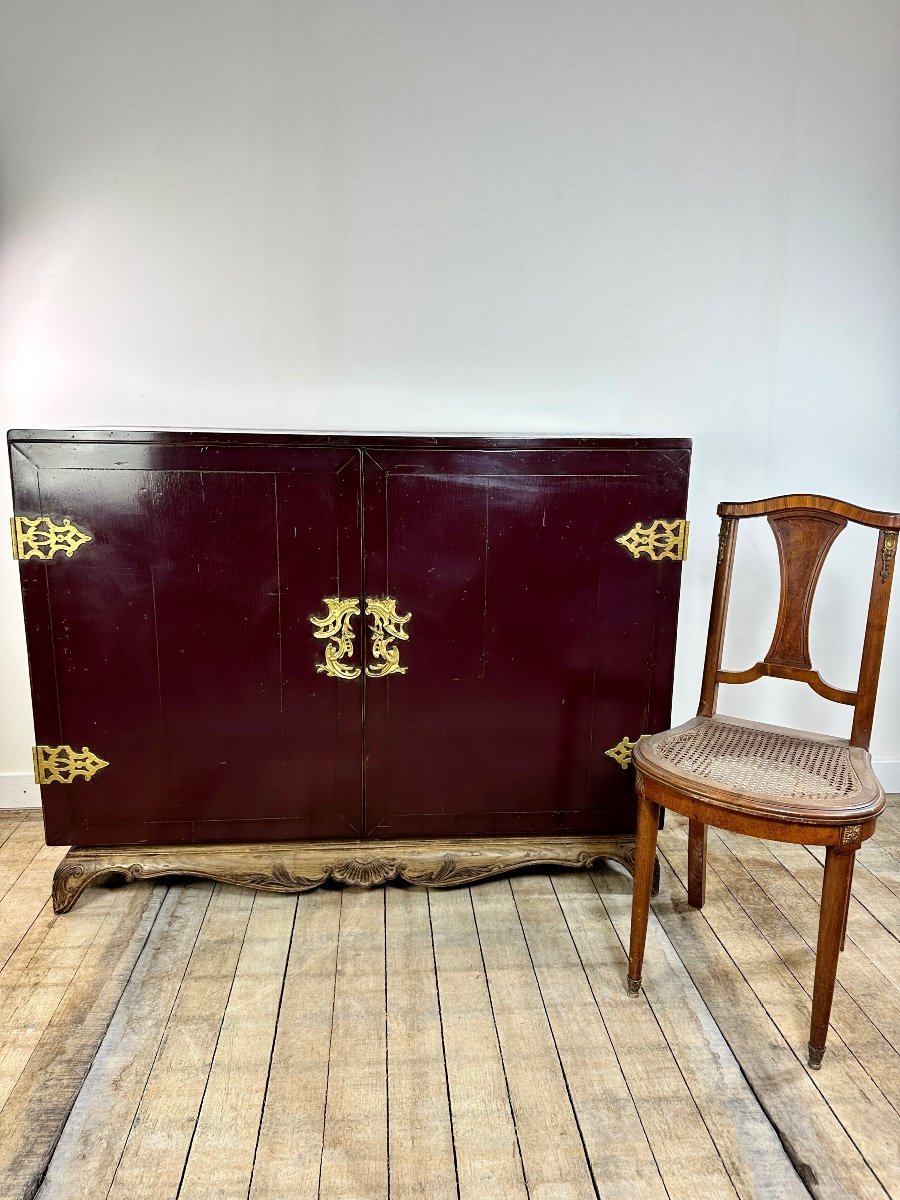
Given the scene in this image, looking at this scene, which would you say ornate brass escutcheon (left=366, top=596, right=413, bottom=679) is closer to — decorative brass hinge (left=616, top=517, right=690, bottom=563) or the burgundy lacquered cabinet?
the burgundy lacquered cabinet

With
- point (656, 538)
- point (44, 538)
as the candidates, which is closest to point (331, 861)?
point (44, 538)

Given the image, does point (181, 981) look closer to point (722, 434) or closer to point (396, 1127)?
point (396, 1127)

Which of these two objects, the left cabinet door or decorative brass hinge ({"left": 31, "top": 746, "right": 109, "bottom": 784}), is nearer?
the left cabinet door

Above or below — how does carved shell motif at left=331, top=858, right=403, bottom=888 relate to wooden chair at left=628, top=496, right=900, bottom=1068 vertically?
below

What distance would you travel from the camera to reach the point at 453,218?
7.89 feet

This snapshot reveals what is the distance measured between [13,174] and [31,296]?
1.08 feet

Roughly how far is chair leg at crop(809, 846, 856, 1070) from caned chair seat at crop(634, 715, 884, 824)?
10 cm

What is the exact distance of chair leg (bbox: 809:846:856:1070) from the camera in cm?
157

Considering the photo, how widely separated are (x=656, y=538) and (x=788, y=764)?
63 cm

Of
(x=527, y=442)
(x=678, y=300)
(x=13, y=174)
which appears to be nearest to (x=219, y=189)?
(x=13, y=174)

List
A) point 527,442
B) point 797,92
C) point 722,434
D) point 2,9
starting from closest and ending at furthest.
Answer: point 527,442
point 2,9
point 797,92
point 722,434

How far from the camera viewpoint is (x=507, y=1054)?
5.38 ft

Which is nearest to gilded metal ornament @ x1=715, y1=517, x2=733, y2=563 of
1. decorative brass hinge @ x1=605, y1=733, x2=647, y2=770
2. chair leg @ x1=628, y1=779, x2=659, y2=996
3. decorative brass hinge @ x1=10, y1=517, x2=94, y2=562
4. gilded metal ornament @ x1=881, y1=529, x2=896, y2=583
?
gilded metal ornament @ x1=881, y1=529, x2=896, y2=583

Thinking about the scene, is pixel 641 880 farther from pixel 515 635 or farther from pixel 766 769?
pixel 515 635
